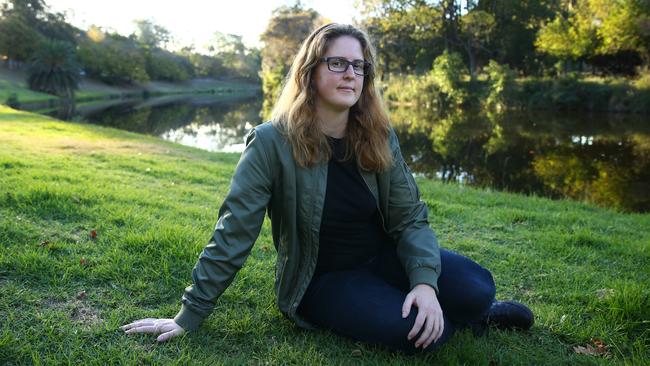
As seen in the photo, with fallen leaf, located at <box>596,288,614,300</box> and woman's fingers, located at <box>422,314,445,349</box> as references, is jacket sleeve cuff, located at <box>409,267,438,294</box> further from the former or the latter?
fallen leaf, located at <box>596,288,614,300</box>

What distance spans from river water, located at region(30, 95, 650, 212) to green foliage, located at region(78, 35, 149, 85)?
29128 millimetres

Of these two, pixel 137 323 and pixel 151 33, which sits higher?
pixel 151 33

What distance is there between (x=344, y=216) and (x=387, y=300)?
0.43 metres

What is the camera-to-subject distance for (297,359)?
7.22 ft

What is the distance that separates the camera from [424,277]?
2.19 m

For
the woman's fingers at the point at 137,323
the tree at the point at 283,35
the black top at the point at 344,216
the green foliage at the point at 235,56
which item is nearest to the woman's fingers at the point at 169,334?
the woman's fingers at the point at 137,323

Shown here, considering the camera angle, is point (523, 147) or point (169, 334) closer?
point (169, 334)

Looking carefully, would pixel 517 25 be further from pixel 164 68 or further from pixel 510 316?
pixel 164 68

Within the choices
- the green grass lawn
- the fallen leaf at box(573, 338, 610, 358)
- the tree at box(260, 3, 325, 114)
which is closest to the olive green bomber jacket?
the green grass lawn

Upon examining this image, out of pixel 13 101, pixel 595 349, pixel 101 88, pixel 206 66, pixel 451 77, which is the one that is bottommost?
pixel 13 101

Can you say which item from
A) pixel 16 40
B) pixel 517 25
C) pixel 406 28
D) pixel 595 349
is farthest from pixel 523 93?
pixel 16 40

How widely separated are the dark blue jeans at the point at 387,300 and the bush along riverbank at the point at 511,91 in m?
24.7

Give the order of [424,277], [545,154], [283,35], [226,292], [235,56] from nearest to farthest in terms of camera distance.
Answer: [424,277], [226,292], [545,154], [283,35], [235,56]

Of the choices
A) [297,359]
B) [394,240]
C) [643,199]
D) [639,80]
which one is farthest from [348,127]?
[639,80]
